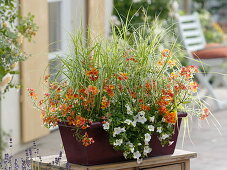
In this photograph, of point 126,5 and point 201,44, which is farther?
point 201,44

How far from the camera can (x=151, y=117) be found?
9.42ft

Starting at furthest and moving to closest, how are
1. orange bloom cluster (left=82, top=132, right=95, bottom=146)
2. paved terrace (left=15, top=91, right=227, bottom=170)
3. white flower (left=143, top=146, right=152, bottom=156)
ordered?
paved terrace (left=15, top=91, right=227, bottom=170)
white flower (left=143, top=146, right=152, bottom=156)
orange bloom cluster (left=82, top=132, right=95, bottom=146)

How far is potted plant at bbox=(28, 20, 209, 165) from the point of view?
2.82 meters

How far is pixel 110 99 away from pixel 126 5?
4.66 metres

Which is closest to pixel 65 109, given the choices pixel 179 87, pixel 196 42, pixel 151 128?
pixel 151 128

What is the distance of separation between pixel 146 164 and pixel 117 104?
0.31 metres

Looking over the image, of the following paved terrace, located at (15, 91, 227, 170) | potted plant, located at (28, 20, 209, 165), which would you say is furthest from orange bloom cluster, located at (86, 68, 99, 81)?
paved terrace, located at (15, 91, 227, 170)

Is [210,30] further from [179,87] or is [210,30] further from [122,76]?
[122,76]

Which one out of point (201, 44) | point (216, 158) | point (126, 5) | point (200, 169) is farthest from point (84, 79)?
point (201, 44)

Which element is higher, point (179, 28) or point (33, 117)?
point (179, 28)

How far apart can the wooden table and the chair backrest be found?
4.65 m

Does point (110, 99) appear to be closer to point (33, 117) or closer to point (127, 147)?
point (127, 147)

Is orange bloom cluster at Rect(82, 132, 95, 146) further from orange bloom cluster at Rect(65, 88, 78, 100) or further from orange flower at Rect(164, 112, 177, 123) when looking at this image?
orange flower at Rect(164, 112, 177, 123)

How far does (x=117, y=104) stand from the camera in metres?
2.92
